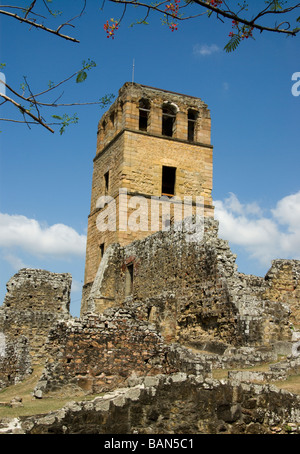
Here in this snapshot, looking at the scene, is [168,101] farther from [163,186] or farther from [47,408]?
[47,408]

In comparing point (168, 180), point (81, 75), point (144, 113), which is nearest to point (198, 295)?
point (81, 75)

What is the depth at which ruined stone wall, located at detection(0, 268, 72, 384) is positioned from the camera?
15445 millimetres

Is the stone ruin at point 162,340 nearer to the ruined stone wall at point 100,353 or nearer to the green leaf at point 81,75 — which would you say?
the ruined stone wall at point 100,353

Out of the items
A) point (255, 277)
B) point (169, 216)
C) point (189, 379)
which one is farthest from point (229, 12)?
point (169, 216)

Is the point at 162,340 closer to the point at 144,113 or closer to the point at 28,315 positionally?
the point at 28,315

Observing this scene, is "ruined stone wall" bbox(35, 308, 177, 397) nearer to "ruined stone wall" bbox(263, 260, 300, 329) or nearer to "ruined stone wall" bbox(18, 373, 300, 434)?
"ruined stone wall" bbox(18, 373, 300, 434)

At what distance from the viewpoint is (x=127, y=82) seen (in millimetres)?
24031

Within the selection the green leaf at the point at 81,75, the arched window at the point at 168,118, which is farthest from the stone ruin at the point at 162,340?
the arched window at the point at 168,118

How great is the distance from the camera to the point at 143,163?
2270 centimetres

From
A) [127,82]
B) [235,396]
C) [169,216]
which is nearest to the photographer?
[235,396]

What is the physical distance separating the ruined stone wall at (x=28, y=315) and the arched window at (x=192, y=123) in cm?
1000

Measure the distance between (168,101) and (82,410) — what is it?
20.4 metres

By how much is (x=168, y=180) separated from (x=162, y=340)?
13959 millimetres
